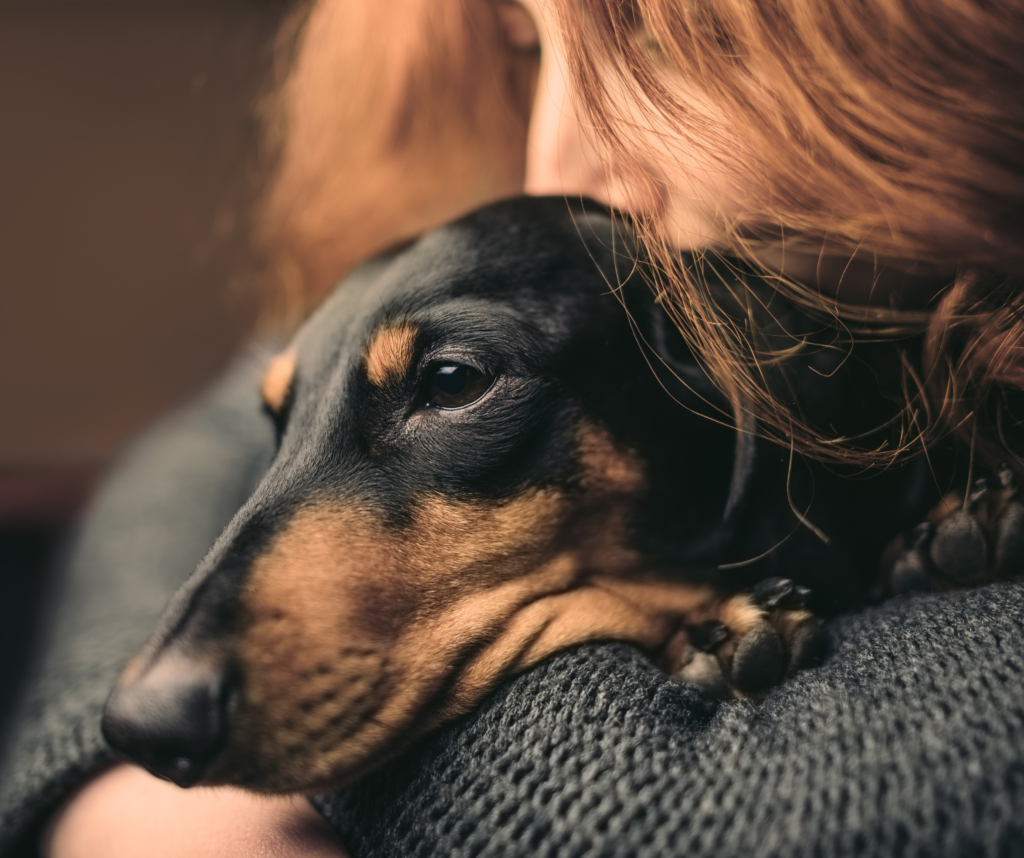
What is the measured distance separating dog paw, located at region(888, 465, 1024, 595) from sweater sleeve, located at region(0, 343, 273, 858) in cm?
90

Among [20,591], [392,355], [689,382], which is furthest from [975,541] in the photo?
[20,591]

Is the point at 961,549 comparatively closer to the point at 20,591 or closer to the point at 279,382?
the point at 279,382

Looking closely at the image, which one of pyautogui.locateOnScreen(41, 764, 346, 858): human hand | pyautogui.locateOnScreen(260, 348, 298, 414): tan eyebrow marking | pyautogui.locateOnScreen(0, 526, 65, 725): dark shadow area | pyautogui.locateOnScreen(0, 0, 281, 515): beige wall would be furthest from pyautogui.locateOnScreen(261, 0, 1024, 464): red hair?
pyautogui.locateOnScreen(0, 0, 281, 515): beige wall

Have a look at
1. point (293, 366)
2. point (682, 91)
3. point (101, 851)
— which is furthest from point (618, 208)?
point (101, 851)

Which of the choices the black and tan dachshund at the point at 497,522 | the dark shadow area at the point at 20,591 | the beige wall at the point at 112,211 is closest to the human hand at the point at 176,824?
the black and tan dachshund at the point at 497,522

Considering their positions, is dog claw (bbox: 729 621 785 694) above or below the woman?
below

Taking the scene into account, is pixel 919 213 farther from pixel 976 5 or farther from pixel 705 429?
pixel 705 429

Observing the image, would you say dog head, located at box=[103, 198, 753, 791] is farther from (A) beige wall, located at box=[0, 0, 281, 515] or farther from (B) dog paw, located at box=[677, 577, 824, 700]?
(A) beige wall, located at box=[0, 0, 281, 515]

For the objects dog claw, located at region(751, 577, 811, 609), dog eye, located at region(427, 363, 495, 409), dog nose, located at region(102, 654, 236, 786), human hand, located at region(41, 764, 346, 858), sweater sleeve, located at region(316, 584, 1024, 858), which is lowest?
human hand, located at region(41, 764, 346, 858)

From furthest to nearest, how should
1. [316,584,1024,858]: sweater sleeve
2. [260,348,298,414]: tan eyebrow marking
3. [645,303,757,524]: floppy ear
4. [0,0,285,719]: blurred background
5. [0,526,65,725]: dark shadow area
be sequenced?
[0,0,285,719]: blurred background → [0,526,65,725]: dark shadow area → [260,348,298,414]: tan eyebrow marking → [645,303,757,524]: floppy ear → [316,584,1024,858]: sweater sleeve

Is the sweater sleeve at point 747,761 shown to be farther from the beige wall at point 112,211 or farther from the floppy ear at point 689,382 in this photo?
the beige wall at point 112,211

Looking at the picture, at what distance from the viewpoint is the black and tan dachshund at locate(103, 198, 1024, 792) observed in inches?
28.6

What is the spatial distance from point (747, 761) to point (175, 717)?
53 centimetres

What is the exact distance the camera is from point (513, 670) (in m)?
0.83
